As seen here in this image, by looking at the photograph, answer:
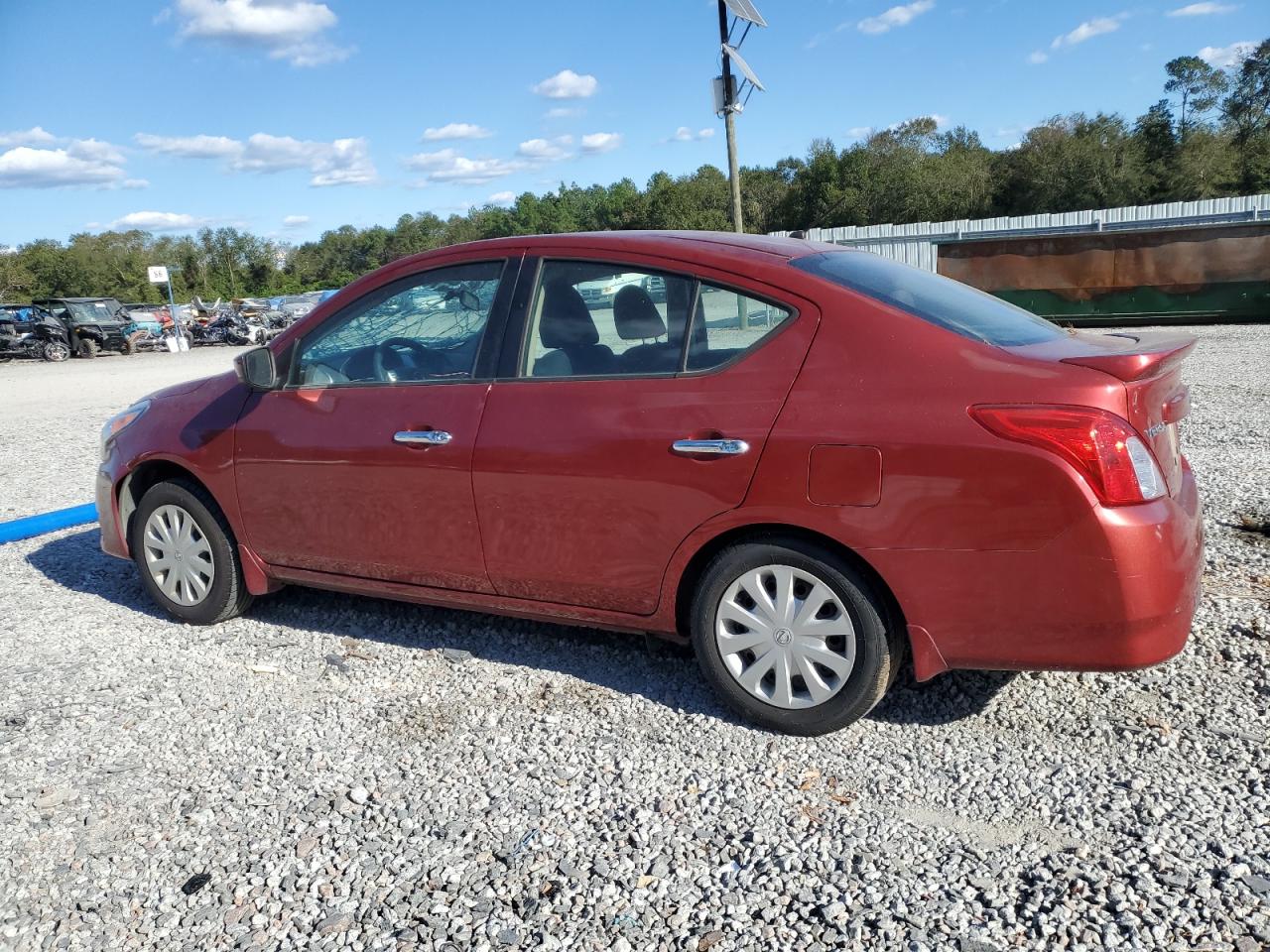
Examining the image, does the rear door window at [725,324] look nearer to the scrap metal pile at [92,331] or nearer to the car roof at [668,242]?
the car roof at [668,242]

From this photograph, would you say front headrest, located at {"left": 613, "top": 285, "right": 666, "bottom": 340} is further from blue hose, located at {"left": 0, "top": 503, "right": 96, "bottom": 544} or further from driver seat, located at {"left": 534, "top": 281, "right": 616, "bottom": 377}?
blue hose, located at {"left": 0, "top": 503, "right": 96, "bottom": 544}

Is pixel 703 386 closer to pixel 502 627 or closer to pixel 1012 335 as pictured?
pixel 1012 335

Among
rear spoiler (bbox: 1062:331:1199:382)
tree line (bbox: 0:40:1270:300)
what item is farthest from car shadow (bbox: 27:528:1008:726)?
tree line (bbox: 0:40:1270:300)

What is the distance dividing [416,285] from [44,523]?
13.8 feet

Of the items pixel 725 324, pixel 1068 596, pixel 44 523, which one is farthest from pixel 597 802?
pixel 44 523

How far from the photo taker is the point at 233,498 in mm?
4547

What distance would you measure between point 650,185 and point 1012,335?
85.4m

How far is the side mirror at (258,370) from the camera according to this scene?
14.3ft

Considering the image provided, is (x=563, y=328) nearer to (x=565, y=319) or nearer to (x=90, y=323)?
(x=565, y=319)

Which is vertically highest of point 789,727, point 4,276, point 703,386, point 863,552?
point 4,276

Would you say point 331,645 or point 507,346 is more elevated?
point 507,346

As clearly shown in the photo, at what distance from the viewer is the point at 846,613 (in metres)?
3.23

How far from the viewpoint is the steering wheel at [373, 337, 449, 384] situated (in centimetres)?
405

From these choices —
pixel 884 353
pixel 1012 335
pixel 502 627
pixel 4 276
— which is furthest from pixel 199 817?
pixel 4 276
